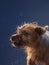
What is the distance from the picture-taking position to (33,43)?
4.01 ft

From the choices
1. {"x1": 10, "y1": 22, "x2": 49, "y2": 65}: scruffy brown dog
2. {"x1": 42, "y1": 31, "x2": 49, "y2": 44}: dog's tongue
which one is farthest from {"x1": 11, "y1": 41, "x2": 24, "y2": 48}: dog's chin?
{"x1": 42, "y1": 31, "x2": 49, "y2": 44}: dog's tongue

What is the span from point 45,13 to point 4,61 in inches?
24.7

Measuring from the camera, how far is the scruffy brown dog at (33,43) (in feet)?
3.89

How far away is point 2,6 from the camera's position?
2.62 m

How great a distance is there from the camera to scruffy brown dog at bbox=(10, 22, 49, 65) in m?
1.18

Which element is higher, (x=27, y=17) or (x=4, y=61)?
(x=27, y=17)

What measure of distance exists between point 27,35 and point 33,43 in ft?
0.15

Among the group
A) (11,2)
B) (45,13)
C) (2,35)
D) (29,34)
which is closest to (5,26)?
(2,35)

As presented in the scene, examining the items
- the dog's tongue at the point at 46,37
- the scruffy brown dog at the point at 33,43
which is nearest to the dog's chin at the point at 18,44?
the scruffy brown dog at the point at 33,43

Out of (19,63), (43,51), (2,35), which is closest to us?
(43,51)

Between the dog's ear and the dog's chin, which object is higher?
the dog's ear

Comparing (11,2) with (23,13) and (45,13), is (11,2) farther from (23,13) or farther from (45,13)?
(45,13)

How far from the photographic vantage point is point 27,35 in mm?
1228

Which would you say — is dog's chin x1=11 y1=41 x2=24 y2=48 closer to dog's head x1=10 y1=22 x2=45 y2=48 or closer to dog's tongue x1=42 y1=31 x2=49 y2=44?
dog's head x1=10 y1=22 x2=45 y2=48
